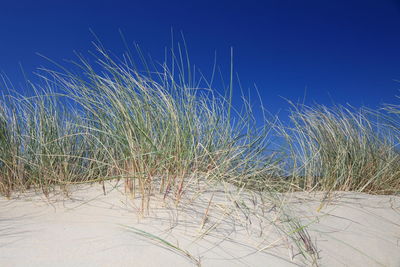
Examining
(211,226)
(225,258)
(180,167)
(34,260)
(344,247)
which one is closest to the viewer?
(34,260)

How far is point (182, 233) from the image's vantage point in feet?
4.22

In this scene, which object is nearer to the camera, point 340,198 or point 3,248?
point 3,248

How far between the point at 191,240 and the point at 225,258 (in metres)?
0.14

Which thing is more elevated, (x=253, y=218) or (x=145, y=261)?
(x=253, y=218)

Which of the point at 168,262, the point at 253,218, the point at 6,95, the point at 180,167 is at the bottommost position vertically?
the point at 168,262

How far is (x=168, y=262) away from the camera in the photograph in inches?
42.8

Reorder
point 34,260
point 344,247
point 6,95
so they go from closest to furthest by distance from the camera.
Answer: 1. point 34,260
2. point 344,247
3. point 6,95

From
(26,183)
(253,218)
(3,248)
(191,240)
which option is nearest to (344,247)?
(253,218)

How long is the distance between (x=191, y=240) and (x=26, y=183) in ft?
4.35

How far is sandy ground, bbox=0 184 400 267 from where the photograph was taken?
110cm

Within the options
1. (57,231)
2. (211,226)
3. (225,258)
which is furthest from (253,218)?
(57,231)

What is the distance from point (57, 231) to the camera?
48.5 inches

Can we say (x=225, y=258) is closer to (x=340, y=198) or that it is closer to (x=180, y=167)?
(x=180, y=167)

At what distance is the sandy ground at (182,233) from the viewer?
3.62 ft
